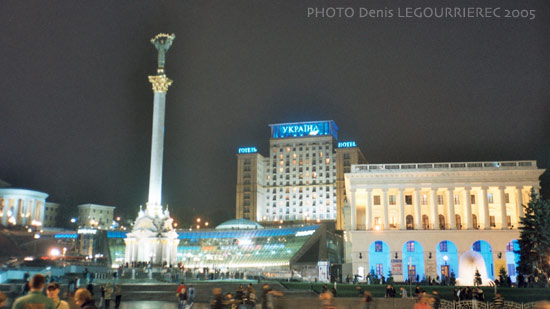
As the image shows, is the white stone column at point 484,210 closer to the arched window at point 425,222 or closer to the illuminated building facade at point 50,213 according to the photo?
the arched window at point 425,222

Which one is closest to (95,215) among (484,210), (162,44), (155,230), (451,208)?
(162,44)

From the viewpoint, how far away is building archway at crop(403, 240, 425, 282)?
214ft

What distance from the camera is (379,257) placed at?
6675 cm

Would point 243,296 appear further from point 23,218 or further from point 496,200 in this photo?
point 23,218

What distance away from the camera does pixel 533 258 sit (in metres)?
48.2

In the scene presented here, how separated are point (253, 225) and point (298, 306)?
90.7 meters

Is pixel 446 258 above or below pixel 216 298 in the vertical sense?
above

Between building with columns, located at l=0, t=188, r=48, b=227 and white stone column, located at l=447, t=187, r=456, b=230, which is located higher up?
building with columns, located at l=0, t=188, r=48, b=227


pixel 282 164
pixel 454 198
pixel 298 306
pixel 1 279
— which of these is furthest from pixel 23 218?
pixel 298 306

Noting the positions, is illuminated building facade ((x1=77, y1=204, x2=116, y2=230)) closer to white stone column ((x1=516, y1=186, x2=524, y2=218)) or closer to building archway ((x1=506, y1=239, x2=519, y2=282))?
building archway ((x1=506, y1=239, x2=519, y2=282))

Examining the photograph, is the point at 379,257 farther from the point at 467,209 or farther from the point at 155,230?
the point at 155,230

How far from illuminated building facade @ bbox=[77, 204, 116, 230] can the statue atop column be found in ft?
296

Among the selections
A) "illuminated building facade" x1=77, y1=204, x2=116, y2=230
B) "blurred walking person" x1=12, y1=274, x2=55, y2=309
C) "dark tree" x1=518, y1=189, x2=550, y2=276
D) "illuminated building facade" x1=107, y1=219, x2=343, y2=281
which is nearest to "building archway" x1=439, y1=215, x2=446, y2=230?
"dark tree" x1=518, y1=189, x2=550, y2=276

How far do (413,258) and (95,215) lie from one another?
375 ft
